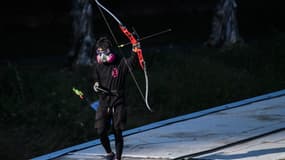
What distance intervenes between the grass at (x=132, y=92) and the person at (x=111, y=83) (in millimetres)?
3981

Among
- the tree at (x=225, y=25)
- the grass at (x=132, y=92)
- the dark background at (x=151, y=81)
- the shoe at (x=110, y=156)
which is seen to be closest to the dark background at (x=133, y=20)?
the dark background at (x=151, y=81)

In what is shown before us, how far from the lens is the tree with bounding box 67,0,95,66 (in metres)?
18.0

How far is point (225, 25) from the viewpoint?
67.2ft

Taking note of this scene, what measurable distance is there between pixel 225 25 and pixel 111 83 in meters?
11.1

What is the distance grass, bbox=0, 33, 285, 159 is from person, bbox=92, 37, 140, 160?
398 centimetres

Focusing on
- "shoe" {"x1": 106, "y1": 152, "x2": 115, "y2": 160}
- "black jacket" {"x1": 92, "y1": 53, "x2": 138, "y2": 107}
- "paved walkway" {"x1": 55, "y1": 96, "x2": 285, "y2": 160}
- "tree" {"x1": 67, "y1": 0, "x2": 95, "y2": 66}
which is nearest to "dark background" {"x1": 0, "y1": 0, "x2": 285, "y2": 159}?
"tree" {"x1": 67, "y1": 0, "x2": 95, "y2": 66}

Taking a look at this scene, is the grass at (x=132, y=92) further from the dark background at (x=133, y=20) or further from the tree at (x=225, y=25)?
the dark background at (x=133, y=20)

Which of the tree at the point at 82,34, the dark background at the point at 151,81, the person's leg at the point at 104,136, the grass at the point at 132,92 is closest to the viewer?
the person's leg at the point at 104,136

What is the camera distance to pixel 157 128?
42.3 ft

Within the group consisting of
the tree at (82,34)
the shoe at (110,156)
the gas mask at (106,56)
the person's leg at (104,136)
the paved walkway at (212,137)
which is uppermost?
the tree at (82,34)

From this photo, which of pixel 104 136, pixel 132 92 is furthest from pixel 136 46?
pixel 132 92

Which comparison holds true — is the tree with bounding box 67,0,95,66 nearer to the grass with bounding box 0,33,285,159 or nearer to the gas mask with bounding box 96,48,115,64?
the grass with bounding box 0,33,285,159

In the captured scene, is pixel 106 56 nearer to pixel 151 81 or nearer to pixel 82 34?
pixel 151 81

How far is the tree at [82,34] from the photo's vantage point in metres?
18.0
